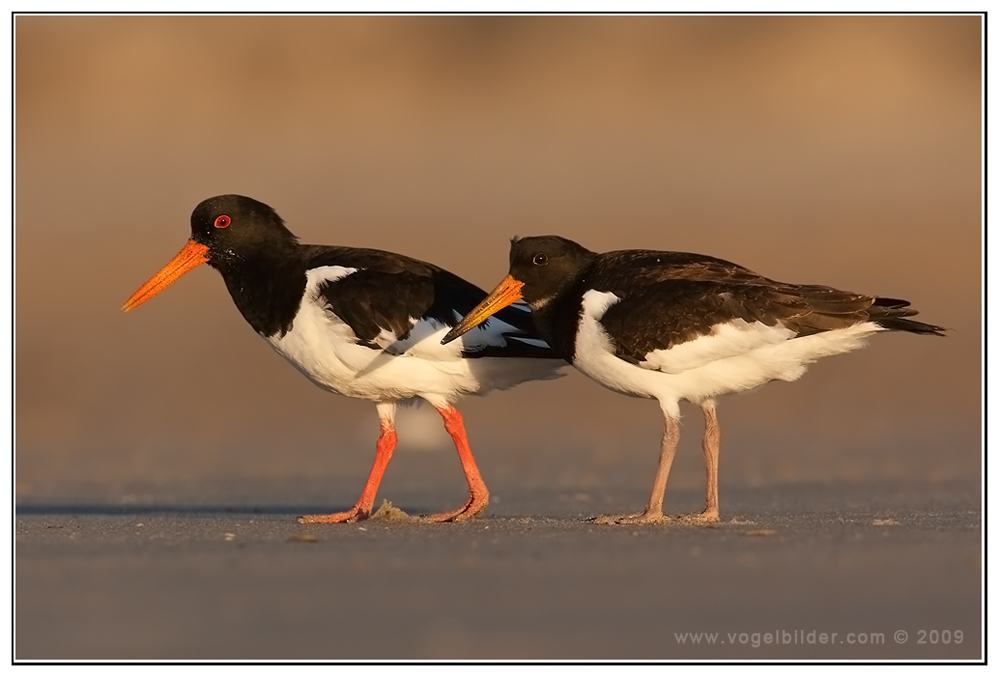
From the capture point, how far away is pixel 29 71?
29.2 m

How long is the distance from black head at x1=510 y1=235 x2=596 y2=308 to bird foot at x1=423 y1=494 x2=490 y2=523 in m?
1.11

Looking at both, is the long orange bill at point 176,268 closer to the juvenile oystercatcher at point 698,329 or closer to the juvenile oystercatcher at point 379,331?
the juvenile oystercatcher at point 379,331

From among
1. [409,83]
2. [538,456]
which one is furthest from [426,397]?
[409,83]

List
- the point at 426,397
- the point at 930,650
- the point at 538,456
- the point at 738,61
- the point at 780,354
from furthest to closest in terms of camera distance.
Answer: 1. the point at 738,61
2. the point at 538,456
3. the point at 426,397
4. the point at 780,354
5. the point at 930,650

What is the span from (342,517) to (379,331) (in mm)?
1029

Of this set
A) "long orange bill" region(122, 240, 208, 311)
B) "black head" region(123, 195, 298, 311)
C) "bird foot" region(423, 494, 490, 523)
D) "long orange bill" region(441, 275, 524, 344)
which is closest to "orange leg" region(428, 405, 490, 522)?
"bird foot" region(423, 494, 490, 523)

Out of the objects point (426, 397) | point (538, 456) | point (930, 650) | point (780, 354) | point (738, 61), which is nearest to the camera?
point (930, 650)

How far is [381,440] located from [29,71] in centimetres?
2247

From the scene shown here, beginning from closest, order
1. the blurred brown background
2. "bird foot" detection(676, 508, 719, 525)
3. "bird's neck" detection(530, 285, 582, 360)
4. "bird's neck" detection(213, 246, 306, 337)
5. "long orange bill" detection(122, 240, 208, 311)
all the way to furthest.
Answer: "bird foot" detection(676, 508, 719, 525)
"bird's neck" detection(530, 285, 582, 360)
"bird's neck" detection(213, 246, 306, 337)
"long orange bill" detection(122, 240, 208, 311)
the blurred brown background

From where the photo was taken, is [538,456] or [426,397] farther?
[538,456]

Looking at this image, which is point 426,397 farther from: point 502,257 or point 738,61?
point 738,61

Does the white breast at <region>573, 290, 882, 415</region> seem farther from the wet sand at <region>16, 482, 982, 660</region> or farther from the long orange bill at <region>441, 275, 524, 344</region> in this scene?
the wet sand at <region>16, 482, 982, 660</region>

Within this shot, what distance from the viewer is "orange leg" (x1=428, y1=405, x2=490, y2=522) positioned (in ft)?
27.5

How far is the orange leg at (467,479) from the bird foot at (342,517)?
374 millimetres
